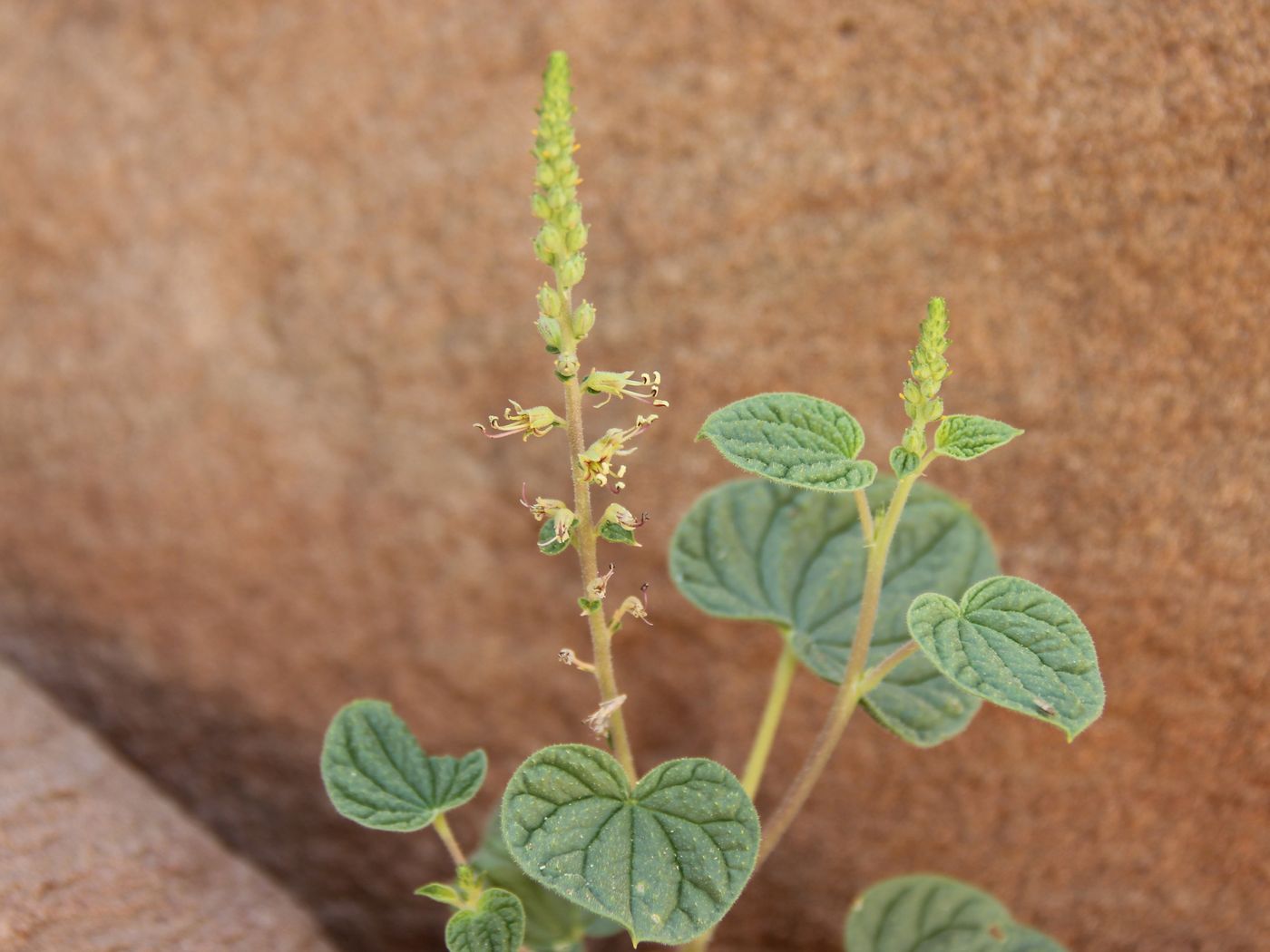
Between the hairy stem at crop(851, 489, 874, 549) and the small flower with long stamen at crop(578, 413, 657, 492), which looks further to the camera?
the hairy stem at crop(851, 489, 874, 549)

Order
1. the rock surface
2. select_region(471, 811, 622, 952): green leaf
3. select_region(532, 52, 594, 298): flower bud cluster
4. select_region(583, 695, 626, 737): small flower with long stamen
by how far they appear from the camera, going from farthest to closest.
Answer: select_region(471, 811, 622, 952): green leaf → the rock surface → select_region(583, 695, 626, 737): small flower with long stamen → select_region(532, 52, 594, 298): flower bud cluster

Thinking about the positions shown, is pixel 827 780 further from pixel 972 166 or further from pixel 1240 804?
pixel 972 166

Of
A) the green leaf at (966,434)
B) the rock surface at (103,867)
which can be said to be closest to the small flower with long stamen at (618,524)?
the green leaf at (966,434)

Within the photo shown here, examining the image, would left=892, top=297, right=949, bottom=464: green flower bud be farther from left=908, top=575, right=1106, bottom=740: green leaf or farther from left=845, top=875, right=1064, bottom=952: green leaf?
left=845, top=875, right=1064, bottom=952: green leaf

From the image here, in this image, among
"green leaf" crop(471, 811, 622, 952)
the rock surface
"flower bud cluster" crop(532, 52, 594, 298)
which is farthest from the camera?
"green leaf" crop(471, 811, 622, 952)

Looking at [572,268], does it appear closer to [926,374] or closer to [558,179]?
[558,179]

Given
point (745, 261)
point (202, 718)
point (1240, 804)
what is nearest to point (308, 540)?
point (202, 718)

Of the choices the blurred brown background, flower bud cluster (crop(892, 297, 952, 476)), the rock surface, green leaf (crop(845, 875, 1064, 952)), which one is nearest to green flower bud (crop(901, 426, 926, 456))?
flower bud cluster (crop(892, 297, 952, 476))
